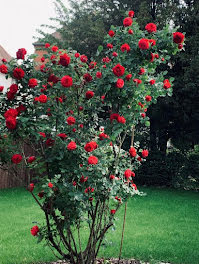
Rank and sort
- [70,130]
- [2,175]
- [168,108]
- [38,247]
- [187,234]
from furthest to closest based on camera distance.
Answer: [168,108] → [2,175] → [187,234] → [38,247] → [70,130]

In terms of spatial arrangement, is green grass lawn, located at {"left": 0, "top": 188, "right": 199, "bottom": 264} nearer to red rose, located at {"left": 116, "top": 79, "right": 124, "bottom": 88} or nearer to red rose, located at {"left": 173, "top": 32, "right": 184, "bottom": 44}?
red rose, located at {"left": 116, "top": 79, "right": 124, "bottom": 88}

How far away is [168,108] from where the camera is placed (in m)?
10.8

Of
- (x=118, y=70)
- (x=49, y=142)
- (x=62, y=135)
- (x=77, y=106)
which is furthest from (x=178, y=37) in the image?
(x=49, y=142)

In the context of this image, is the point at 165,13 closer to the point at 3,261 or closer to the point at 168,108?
the point at 168,108

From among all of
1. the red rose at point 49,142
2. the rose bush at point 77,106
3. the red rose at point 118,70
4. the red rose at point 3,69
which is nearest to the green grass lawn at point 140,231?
the rose bush at point 77,106

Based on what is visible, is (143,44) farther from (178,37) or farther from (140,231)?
(140,231)

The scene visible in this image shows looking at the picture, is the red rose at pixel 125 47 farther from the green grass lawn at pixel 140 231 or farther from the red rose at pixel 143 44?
the green grass lawn at pixel 140 231

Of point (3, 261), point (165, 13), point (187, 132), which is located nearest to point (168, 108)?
point (187, 132)

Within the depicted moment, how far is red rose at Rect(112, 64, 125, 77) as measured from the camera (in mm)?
2744

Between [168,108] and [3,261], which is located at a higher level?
[168,108]

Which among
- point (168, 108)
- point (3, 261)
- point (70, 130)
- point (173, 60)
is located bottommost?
point (3, 261)

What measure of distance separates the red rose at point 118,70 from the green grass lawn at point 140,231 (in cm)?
177

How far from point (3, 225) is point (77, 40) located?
725 cm

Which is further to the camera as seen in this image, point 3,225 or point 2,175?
point 2,175
